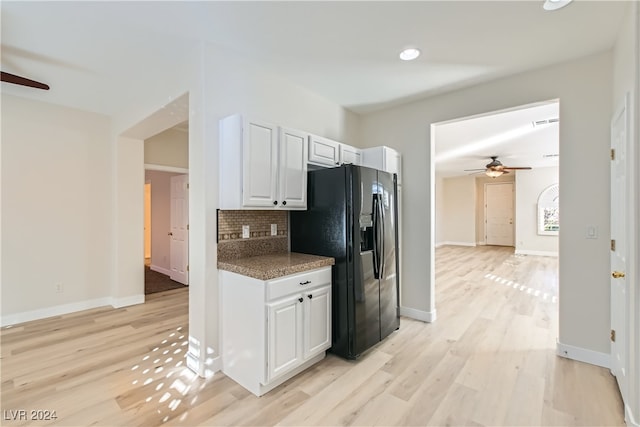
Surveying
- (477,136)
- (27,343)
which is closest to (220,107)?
(27,343)

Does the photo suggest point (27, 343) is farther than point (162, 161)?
No

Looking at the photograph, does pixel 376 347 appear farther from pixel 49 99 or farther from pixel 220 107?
pixel 49 99

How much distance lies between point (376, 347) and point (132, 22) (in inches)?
140

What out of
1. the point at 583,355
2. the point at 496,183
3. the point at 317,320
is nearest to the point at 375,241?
the point at 317,320

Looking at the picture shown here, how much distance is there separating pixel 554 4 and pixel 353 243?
7.35ft

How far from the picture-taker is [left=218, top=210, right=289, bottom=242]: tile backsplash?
2.61 m

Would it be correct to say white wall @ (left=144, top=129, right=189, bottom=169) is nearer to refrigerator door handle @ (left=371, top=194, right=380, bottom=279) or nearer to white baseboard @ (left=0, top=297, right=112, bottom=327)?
white baseboard @ (left=0, top=297, right=112, bottom=327)

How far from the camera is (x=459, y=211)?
11367mm

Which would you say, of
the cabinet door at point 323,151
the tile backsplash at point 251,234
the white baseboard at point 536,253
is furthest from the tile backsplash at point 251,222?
the white baseboard at point 536,253

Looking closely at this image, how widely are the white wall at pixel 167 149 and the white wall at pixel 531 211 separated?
9.77 meters

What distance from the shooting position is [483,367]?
8.37ft

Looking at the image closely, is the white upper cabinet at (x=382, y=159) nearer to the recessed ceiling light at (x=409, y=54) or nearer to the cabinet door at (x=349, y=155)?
the cabinet door at (x=349, y=155)

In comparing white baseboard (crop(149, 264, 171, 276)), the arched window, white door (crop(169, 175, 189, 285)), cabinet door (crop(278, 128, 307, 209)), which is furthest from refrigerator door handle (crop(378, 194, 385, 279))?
the arched window

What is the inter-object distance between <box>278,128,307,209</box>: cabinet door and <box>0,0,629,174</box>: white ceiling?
29.8 inches
